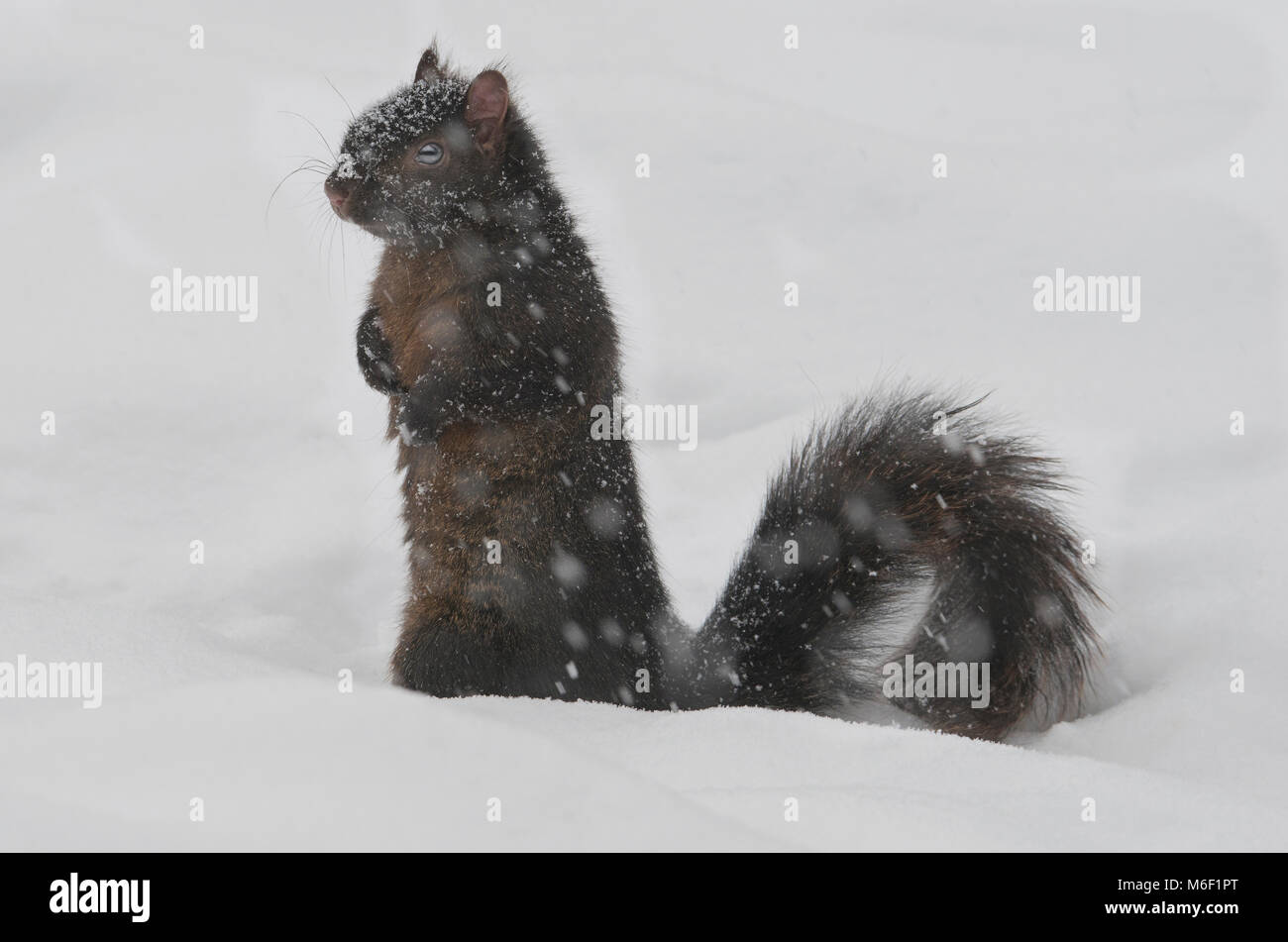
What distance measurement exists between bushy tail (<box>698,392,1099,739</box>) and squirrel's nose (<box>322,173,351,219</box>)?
4.17ft

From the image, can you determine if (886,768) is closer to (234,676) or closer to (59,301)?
(234,676)

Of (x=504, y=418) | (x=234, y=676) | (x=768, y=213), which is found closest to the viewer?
(x=234, y=676)

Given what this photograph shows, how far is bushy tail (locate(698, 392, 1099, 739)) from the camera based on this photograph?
3129 mm

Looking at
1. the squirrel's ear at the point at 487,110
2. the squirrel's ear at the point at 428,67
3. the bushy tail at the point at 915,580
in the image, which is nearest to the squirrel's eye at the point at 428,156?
the squirrel's ear at the point at 487,110

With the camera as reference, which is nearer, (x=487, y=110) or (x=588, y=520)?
(x=588, y=520)

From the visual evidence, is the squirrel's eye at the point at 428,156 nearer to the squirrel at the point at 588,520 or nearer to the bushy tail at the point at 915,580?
the squirrel at the point at 588,520

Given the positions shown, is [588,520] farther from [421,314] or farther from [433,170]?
[433,170]

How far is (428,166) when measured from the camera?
3271 millimetres

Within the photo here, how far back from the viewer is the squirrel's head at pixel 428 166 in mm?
3242

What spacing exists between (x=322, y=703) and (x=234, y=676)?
36 cm

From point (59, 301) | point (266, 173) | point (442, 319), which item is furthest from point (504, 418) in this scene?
point (266, 173)

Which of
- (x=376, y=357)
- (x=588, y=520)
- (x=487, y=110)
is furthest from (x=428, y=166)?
(x=588, y=520)

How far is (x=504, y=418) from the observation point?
318 centimetres

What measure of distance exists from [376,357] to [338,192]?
1.54ft
